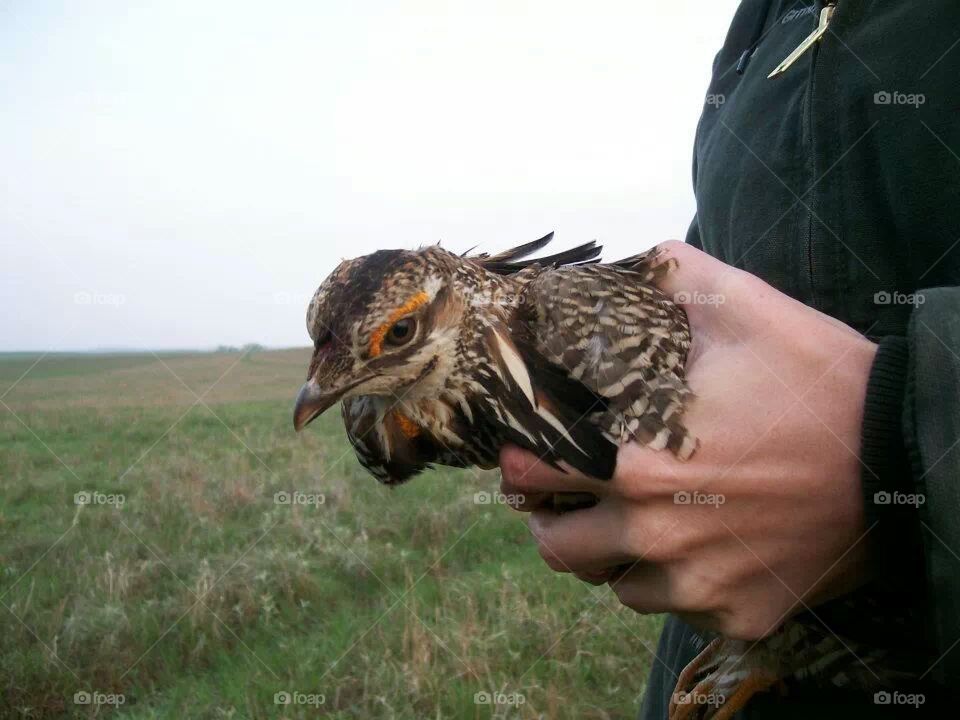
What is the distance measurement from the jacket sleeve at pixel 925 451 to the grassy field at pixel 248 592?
2.38 metres

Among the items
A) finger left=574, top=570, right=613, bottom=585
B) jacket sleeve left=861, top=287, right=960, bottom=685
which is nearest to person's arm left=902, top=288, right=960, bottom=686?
jacket sleeve left=861, top=287, right=960, bottom=685

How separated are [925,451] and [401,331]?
994 mm

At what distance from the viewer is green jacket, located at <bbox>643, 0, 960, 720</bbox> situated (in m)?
0.92

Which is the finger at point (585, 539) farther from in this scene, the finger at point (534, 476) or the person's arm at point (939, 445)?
the person's arm at point (939, 445)

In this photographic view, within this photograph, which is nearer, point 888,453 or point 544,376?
point 888,453

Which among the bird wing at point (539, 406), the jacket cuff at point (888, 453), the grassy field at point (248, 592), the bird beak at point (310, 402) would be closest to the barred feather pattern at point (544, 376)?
the bird wing at point (539, 406)

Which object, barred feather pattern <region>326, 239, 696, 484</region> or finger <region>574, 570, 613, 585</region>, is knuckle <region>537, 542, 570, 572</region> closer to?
finger <region>574, 570, 613, 585</region>

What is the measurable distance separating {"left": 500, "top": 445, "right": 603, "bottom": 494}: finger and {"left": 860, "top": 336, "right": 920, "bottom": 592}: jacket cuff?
0.48 metres

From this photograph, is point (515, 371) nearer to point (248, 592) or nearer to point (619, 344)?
point (619, 344)

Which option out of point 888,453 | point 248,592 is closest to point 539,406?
point 888,453

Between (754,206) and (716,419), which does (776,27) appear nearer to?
(754,206)

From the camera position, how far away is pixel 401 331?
140cm

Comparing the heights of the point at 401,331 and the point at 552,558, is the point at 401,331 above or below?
above

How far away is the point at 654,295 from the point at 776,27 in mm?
775
